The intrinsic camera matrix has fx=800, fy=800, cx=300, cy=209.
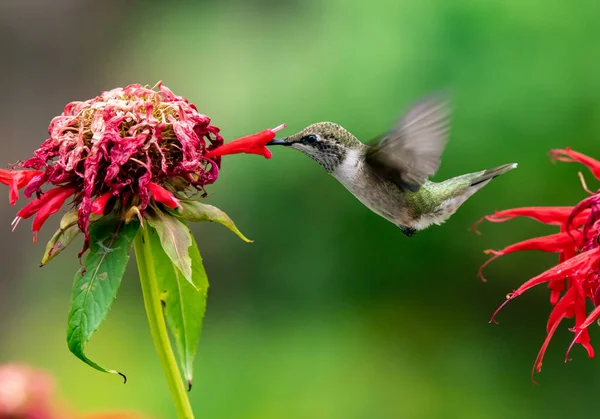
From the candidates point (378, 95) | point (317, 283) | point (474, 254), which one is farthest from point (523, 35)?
point (317, 283)

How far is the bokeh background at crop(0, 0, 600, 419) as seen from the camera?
10.2ft

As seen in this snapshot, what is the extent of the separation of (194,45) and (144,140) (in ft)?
11.8

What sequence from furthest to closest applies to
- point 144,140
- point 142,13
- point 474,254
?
point 142,13, point 474,254, point 144,140

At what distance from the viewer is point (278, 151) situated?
11.3 feet

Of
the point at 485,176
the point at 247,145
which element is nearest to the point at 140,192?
the point at 247,145

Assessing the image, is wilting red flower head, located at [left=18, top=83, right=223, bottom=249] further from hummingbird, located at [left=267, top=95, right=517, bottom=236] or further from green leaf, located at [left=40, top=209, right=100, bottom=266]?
hummingbird, located at [left=267, top=95, right=517, bottom=236]

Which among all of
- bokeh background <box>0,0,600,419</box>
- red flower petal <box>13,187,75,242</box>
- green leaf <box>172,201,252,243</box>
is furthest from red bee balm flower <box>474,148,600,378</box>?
bokeh background <box>0,0,600,419</box>

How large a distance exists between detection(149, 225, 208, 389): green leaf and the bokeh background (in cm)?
177

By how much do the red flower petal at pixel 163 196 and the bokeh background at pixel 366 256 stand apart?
1.85m

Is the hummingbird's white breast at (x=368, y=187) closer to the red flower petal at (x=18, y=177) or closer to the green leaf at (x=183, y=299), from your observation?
the green leaf at (x=183, y=299)

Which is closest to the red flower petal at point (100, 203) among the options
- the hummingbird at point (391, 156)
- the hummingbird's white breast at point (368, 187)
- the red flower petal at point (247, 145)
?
the red flower petal at point (247, 145)

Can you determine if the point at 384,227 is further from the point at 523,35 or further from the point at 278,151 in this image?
the point at 523,35

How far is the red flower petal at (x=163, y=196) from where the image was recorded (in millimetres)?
900

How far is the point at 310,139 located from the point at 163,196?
35 cm
